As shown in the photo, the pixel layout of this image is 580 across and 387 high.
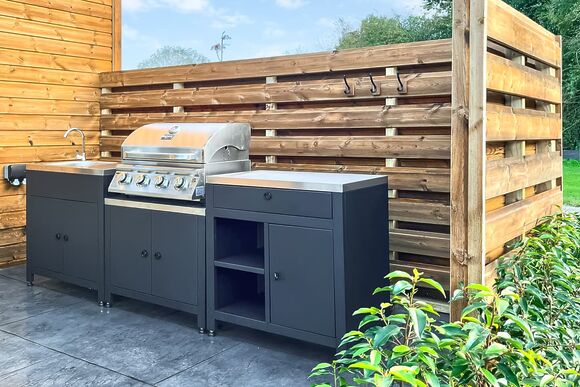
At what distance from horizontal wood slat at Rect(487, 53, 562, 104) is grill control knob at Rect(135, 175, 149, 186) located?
212cm

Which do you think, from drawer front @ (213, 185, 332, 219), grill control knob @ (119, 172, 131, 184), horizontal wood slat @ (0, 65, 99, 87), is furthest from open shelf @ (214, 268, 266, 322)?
horizontal wood slat @ (0, 65, 99, 87)

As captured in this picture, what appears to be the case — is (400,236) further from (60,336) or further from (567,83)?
(567,83)

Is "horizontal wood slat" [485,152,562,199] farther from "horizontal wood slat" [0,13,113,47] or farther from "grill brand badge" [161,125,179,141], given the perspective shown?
"horizontal wood slat" [0,13,113,47]

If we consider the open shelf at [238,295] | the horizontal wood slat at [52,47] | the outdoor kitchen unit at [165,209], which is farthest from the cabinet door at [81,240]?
the horizontal wood slat at [52,47]

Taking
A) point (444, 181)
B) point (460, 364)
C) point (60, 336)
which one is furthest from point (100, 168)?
point (460, 364)

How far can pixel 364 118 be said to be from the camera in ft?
11.4

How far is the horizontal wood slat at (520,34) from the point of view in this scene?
2.10 m

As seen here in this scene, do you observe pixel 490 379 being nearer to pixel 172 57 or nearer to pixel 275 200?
pixel 275 200

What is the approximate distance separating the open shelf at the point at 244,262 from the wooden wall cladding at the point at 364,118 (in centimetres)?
96

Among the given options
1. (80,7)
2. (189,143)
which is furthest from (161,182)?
(80,7)

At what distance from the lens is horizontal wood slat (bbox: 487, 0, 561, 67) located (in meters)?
2.10

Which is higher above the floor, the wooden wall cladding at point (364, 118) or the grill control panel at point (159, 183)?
the wooden wall cladding at point (364, 118)

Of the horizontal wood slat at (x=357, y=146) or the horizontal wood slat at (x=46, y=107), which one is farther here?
the horizontal wood slat at (x=46, y=107)

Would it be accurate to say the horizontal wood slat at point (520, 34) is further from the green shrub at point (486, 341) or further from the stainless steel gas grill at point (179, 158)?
the stainless steel gas grill at point (179, 158)
